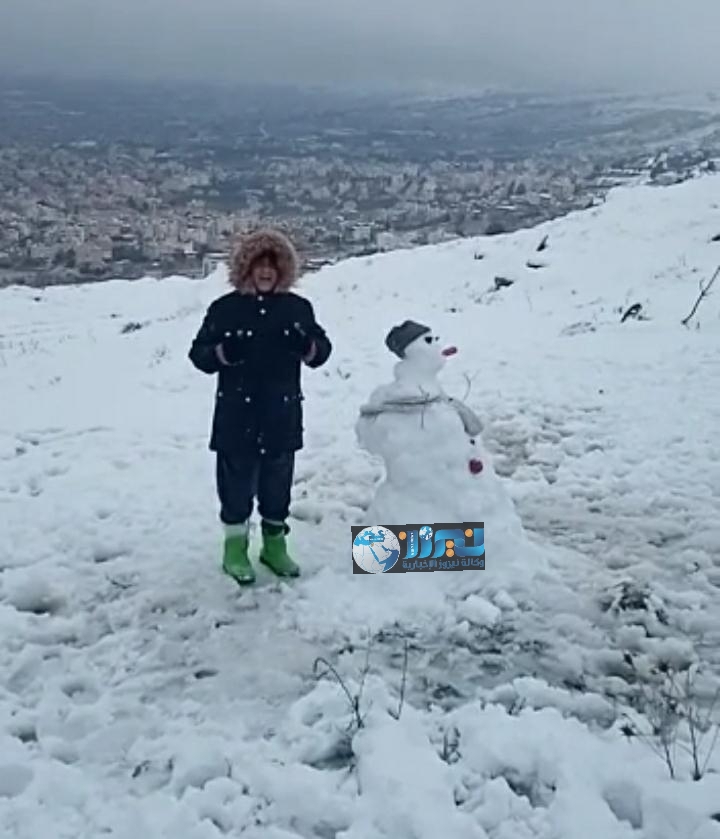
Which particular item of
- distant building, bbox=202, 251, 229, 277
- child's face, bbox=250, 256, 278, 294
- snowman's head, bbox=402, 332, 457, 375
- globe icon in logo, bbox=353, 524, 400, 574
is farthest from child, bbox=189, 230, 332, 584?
distant building, bbox=202, 251, 229, 277

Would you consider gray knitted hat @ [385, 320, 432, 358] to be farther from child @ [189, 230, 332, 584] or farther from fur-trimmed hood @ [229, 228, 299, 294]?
fur-trimmed hood @ [229, 228, 299, 294]

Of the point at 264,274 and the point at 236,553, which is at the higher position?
the point at 264,274

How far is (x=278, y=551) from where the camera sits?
488 cm

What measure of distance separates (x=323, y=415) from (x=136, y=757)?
16.0 feet

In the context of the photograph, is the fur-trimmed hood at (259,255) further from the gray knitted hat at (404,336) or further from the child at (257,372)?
the gray knitted hat at (404,336)

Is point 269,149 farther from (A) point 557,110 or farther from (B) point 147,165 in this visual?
(A) point 557,110

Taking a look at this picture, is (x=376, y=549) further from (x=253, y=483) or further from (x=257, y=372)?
(x=257, y=372)

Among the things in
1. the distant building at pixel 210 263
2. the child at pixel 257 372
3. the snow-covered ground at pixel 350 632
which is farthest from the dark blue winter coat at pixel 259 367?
the distant building at pixel 210 263

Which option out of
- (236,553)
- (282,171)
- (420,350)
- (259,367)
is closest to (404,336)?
(420,350)

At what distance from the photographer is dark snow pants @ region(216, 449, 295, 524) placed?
15.4 ft

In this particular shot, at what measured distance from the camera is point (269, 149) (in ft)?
130

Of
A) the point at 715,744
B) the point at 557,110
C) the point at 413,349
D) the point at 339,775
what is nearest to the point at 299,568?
the point at 413,349

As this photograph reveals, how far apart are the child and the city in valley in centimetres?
37

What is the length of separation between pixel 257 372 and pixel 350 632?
1.47m
